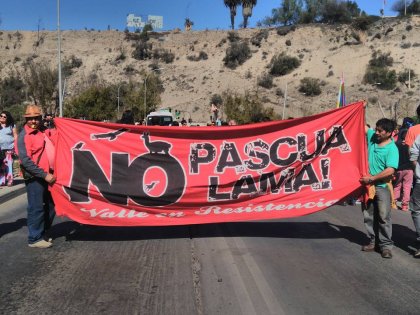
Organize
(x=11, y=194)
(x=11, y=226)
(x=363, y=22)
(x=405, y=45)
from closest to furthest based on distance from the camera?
1. (x=11, y=226)
2. (x=11, y=194)
3. (x=405, y=45)
4. (x=363, y=22)

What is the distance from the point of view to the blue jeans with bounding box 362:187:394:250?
643 centimetres

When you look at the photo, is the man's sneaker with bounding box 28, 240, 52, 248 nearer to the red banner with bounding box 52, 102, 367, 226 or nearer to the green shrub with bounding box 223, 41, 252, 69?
the red banner with bounding box 52, 102, 367, 226

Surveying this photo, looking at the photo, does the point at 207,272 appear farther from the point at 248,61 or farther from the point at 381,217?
the point at 248,61

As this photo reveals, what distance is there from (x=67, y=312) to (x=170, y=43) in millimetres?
83978

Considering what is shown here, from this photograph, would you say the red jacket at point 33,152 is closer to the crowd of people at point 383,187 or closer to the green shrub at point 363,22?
the crowd of people at point 383,187

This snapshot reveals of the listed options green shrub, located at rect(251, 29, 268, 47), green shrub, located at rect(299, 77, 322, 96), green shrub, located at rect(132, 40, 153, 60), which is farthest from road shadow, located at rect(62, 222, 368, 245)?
green shrub, located at rect(132, 40, 153, 60)

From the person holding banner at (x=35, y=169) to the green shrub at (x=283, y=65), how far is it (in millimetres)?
68825

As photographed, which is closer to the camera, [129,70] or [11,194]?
[11,194]

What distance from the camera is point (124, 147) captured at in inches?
267

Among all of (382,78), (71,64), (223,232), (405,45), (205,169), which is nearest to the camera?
(205,169)

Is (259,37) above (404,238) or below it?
above

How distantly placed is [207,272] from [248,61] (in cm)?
7413

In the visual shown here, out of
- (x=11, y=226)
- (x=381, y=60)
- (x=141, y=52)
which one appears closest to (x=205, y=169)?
(x=11, y=226)

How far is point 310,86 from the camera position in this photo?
67500mm
